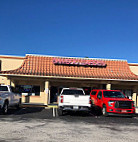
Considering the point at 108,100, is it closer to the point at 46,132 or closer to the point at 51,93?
the point at 46,132

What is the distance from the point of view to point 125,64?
2403cm

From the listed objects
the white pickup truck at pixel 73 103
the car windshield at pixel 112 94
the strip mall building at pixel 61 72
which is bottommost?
the white pickup truck at pixel 73 103

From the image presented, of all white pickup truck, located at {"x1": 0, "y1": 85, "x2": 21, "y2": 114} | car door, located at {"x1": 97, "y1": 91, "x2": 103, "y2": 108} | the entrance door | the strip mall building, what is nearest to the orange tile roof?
the strip mall building

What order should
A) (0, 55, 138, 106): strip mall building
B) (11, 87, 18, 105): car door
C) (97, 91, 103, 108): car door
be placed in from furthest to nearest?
(0, 55, 138, 106): strip mall building
(11, 87, 18, 105): car door
(97, 91, 103, 108): car door

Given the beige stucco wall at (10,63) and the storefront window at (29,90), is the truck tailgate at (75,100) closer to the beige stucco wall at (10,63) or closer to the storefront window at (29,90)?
the storefront window at (29,90)

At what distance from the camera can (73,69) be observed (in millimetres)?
22062

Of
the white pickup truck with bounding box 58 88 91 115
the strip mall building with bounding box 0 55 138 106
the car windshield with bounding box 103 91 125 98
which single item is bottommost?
the white pickup truck with bounding box 58 88 91 115

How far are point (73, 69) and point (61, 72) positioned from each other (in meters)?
1.76

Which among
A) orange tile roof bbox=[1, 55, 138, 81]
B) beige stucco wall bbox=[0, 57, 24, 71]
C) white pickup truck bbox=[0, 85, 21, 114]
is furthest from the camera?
beige stucco wall bbox=[0, 57, 24, 71]

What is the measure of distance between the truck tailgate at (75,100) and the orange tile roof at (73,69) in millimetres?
7127

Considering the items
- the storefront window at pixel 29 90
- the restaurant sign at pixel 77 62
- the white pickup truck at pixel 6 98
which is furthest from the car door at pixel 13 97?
the restaurant sign at pixel 77 62

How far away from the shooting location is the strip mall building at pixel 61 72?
2066 cm

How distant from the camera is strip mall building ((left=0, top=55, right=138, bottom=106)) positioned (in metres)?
20.7

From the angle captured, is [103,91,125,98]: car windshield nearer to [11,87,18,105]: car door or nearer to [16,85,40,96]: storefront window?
[11,87,18,105]: car door
